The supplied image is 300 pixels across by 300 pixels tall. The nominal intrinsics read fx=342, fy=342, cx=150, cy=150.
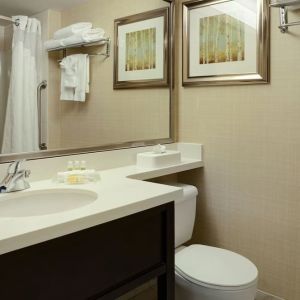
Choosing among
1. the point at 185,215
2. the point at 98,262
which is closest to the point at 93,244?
the point at 98,262

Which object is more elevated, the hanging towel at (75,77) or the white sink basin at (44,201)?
the hanging towel at (75,77)

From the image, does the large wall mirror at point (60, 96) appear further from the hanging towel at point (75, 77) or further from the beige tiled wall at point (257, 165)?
the beige tiled wall at point (257, 165)

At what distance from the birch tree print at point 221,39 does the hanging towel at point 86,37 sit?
2.04ft

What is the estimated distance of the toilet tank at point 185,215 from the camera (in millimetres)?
1832

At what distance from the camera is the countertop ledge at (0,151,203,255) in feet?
2.83

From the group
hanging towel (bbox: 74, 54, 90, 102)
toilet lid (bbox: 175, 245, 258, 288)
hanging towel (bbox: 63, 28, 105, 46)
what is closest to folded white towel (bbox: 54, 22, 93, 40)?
hanging towel (bbox: 63, 28, 105, 46)

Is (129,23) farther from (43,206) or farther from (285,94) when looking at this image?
(43,206)

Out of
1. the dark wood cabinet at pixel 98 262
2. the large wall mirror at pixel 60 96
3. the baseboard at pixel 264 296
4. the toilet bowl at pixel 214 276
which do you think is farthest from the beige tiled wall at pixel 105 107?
the baseboard at pixel 264 296

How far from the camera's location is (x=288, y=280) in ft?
6.01

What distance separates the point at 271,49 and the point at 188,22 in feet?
1.87

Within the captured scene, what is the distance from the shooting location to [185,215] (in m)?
1.88

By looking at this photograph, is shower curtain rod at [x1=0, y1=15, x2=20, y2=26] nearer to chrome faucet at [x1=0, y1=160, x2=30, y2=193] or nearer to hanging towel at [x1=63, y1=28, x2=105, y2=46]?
hanging towel at [x1=63, y1=28, x2=105, y2=46]

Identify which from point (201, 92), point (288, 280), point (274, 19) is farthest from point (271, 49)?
point (288, 280)

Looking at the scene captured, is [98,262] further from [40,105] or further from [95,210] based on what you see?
[40,105]
